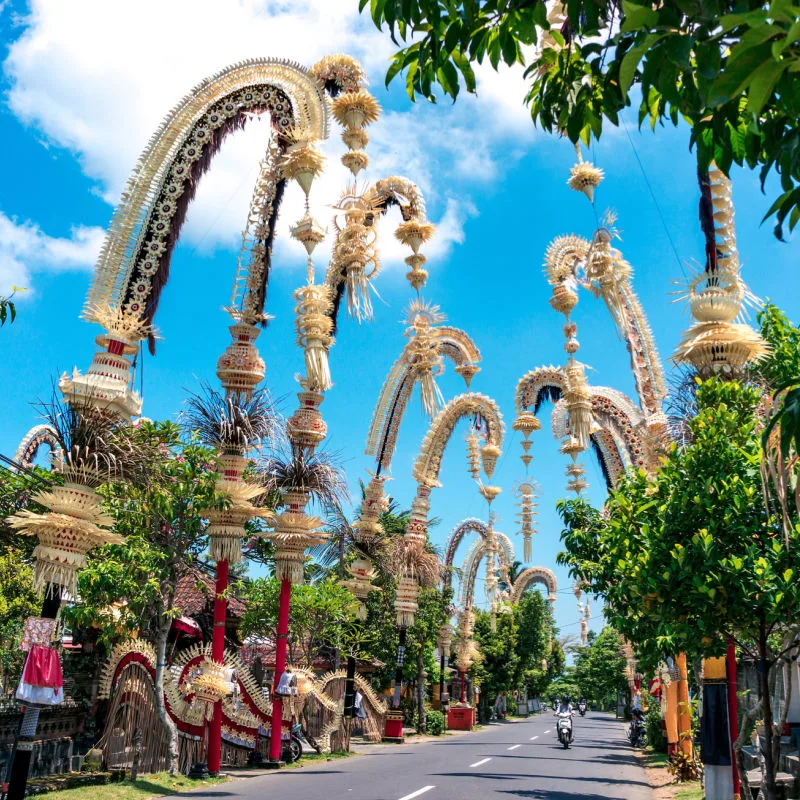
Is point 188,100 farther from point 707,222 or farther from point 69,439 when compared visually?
point 707,222

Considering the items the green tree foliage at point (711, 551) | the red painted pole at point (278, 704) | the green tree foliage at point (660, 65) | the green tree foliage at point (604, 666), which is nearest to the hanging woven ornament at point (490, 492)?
the red painted pole at point (278, 704)

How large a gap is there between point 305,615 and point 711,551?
52.2 feet

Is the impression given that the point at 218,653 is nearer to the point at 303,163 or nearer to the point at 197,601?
the point at 303,163

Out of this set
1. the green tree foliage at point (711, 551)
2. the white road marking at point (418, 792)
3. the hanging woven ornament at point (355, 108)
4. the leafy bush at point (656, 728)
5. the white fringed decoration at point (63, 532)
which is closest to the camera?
the green tree foliage at point (711, 551)

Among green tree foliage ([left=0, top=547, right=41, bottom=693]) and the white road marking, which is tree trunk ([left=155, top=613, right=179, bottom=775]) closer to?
the white road marking

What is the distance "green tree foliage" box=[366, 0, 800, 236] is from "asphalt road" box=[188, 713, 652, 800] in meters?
10.2

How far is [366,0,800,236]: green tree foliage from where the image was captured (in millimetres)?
2771

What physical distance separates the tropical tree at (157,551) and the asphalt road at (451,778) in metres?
2.55

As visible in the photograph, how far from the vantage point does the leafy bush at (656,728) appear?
906 inches

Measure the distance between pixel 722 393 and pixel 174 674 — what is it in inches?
426

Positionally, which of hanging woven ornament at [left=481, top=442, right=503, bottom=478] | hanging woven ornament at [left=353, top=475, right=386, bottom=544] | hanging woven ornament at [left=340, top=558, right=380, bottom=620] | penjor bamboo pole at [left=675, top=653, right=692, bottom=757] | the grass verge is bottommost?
the grass verge

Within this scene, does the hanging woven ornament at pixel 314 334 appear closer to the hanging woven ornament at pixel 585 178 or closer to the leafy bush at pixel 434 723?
the hanging woven ornament at pixel 585 178

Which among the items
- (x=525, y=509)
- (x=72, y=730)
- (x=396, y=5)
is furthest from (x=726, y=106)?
(x=525, y=509)

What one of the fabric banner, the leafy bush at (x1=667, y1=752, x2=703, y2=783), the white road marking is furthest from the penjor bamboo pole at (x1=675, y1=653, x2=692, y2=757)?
the white road marking
